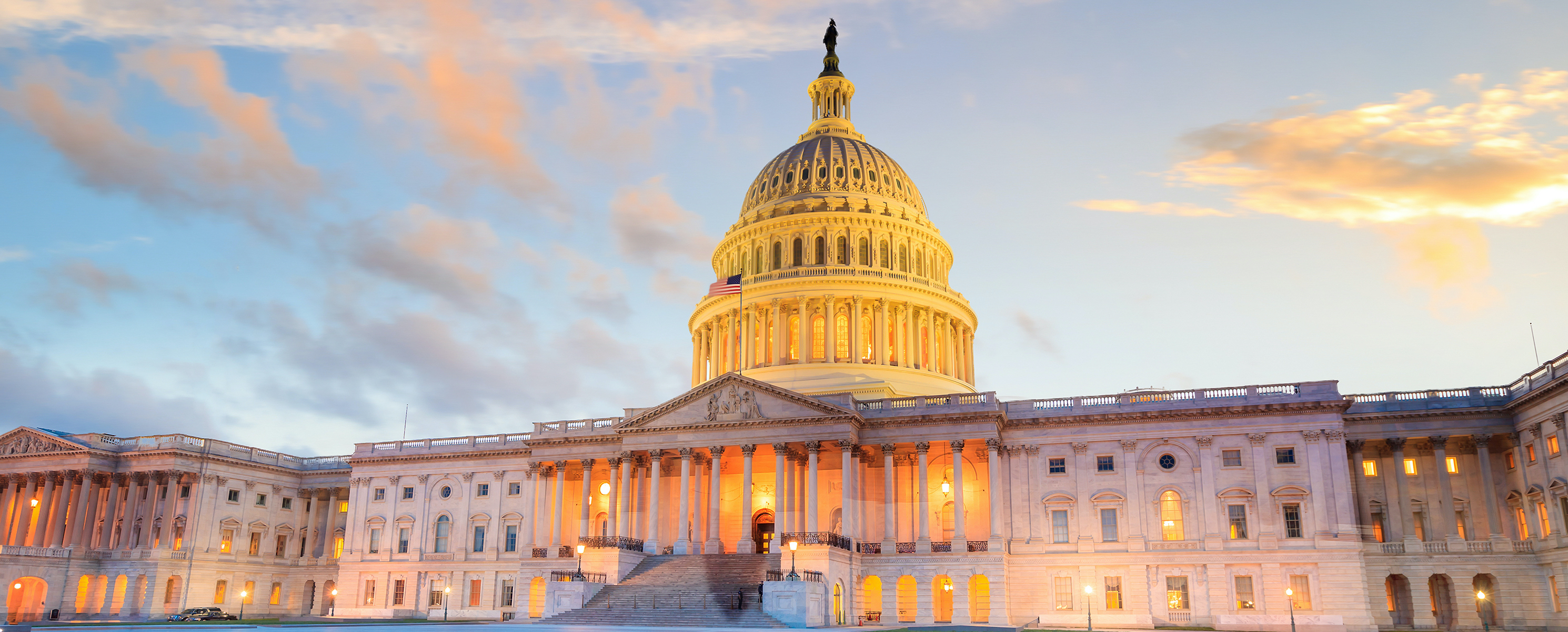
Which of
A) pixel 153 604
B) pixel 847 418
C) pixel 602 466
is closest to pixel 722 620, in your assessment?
pixel 847 418

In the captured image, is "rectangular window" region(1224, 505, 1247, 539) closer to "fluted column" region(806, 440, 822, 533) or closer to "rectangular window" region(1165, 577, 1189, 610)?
"rectangular window" region(1165, 577, 1189, 610)

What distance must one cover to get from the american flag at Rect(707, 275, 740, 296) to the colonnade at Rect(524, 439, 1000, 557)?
11.7 metres

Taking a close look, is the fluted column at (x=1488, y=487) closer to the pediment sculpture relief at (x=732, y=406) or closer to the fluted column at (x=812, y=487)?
the fluted column at (x=812, y=487)

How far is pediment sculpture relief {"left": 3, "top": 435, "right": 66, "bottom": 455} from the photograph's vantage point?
76750 mm

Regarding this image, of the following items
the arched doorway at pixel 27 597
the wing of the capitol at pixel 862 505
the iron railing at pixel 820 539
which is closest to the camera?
the iron railing at pixel 820 539

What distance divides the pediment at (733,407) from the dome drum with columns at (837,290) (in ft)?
30.4

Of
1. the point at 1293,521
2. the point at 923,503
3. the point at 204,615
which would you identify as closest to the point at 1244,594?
the point at 1293,521

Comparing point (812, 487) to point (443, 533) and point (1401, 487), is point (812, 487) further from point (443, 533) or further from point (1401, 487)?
point (1401, 487)

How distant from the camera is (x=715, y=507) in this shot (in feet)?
200

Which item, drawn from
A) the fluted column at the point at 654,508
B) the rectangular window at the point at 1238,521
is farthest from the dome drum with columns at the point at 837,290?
the rectangular window at the point at 1238,521

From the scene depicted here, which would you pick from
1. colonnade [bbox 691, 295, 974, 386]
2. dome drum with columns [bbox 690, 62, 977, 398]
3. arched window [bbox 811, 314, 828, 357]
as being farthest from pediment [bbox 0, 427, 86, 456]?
arched window [bbox 811, 314, 828, 357]

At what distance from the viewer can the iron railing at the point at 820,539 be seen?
5356cm

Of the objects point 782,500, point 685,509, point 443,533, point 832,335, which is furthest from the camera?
point 832,335

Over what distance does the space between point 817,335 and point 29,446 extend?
2241 inches
